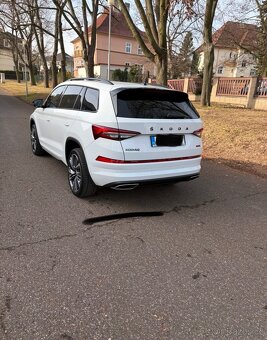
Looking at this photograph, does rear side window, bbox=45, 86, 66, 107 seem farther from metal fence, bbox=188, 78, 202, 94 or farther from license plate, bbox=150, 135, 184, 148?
metal fence, bbox=188, 78, 202, 94

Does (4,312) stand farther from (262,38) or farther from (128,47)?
(128,47)

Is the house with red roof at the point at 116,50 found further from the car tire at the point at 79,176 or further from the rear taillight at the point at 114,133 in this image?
the rear taillight at the point at 114,133

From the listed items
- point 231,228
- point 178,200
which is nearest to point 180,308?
point 231,228

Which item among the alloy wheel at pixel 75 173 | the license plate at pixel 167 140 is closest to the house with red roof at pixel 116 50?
the alloy wheel at pixel 75 173

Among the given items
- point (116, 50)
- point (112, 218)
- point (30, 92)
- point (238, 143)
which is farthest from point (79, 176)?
point (116, 50)

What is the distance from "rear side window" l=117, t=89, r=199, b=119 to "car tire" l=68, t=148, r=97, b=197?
0.97 m

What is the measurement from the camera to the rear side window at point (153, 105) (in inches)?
162

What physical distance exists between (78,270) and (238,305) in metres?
1.48

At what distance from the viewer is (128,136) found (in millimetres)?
3979

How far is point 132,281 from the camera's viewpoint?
9.43ft

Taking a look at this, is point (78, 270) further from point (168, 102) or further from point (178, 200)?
point (168, 102)

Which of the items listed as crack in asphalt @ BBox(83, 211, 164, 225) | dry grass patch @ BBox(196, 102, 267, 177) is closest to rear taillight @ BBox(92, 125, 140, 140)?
crack in asphalt @ BBox(83, 211, 164, 225)

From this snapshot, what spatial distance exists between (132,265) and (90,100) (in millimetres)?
2530

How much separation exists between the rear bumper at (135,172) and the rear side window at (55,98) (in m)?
2.16
